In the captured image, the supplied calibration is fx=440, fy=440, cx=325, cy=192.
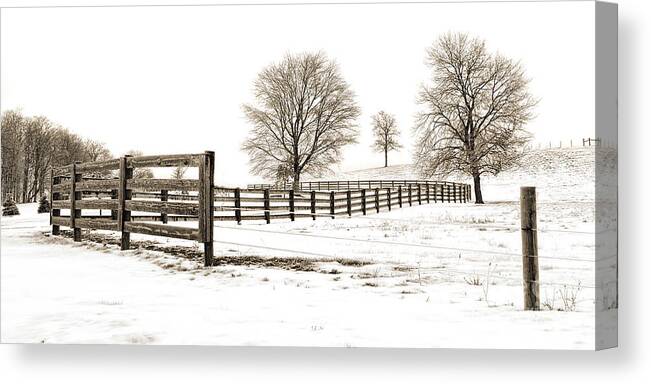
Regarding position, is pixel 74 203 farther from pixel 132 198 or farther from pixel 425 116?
pixel 425 116

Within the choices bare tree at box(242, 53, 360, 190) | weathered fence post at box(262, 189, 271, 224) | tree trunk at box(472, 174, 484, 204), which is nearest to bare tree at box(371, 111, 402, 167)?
bare tree at box(242, 53, 360, 190)

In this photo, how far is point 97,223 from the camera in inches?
250

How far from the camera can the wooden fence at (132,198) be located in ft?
15.8

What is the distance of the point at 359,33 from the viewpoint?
4.71m

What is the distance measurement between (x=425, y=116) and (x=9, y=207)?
19.1ft

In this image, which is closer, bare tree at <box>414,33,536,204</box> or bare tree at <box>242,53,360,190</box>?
bare tree at <box>414,33,536,204</box>

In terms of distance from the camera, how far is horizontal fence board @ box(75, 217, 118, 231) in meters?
6.11

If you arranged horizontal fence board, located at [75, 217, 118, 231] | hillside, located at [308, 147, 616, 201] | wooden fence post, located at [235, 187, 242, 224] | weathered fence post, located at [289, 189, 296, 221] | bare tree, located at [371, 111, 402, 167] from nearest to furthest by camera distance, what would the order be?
hillside, located at [308, 147, 616, 201]
bare tree, located at [371, 111, 402, 167]
horizontal fence board, located at [75, 217, 118, 231]
wooden fence post, located at [235, 187, 242, 224]
weathered fence post, located at [289, 189, 296, 221]

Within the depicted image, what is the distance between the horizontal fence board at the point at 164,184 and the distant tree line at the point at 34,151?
1.68 feet

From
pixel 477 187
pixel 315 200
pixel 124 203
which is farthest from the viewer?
pixel 477 187

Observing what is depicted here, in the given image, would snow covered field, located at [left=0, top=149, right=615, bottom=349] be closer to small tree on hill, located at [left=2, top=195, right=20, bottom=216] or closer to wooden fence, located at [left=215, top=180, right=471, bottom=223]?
small tree on hill, located at [left=2, top=195, right=20, bottom=216]

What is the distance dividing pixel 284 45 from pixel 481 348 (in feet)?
11.8

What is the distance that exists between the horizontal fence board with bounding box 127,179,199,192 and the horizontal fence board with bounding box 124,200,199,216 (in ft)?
0.57

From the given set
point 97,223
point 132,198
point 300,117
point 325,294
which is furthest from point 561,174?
point 97,223
